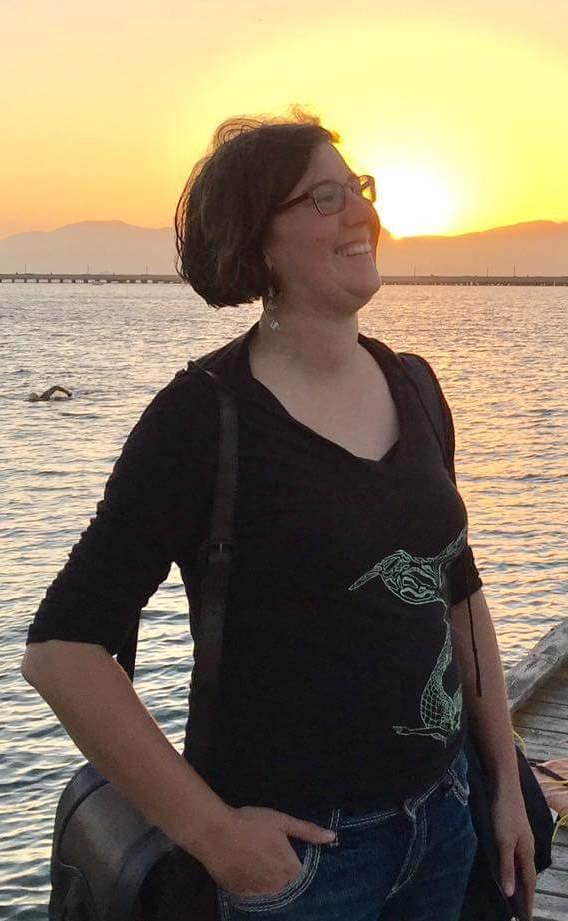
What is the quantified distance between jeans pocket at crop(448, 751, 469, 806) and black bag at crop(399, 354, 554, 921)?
63 millimetres

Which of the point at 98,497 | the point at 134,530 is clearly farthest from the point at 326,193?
the point at 98,497

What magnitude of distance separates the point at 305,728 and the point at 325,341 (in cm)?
85

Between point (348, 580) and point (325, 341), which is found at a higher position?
point (325, 341)

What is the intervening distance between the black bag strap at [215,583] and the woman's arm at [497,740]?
803 mm

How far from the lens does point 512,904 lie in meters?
2.81

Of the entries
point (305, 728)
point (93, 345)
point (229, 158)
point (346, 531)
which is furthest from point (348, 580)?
point (93, 345)

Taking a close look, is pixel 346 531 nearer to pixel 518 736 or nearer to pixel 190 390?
pixel 190 390

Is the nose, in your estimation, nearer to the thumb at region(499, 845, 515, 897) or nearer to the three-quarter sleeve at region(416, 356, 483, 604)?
the three-quarter sleeve at region(416, 356, 483, 604)

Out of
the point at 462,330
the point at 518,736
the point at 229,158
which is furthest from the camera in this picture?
the point at 462,330

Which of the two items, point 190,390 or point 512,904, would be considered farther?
point 512,904

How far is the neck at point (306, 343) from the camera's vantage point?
2.55 meters

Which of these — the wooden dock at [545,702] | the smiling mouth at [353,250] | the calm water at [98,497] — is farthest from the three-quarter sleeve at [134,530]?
the calm water at [98,497]

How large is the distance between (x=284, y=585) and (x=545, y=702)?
452cm

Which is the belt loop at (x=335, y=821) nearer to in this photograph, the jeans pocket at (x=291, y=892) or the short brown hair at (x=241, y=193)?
the jeans pocket at (x=291, y=892)
